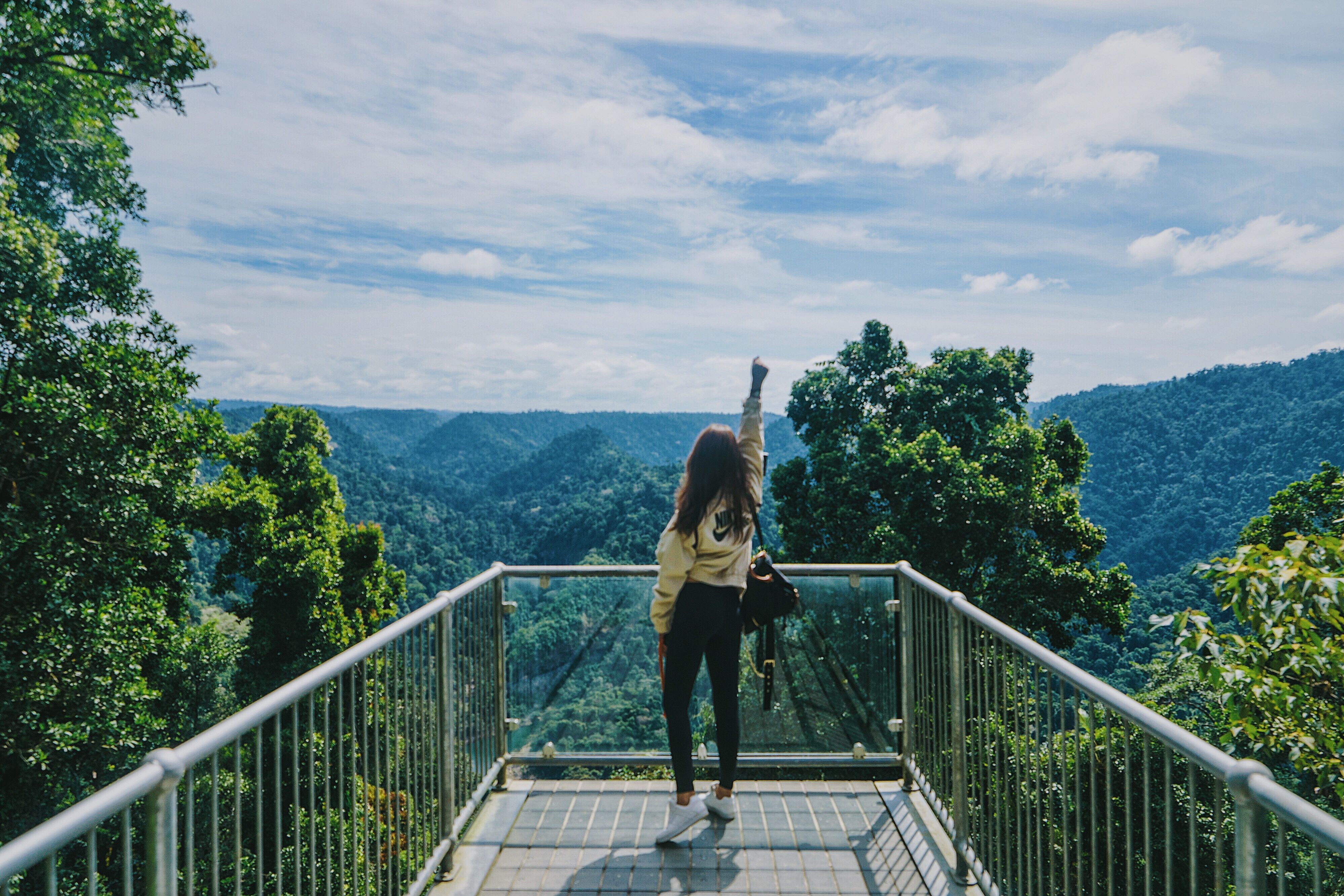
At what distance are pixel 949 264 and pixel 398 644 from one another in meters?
43.7

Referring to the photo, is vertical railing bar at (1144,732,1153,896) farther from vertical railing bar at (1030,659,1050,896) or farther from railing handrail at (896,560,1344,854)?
A: vertical railing bar at (1030,659,1050,896)

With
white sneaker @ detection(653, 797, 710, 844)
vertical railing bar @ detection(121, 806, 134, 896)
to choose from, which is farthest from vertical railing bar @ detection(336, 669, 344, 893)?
white sneaker @ detection(653, 797, 710, 844)

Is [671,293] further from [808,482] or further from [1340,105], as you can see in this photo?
[1340,105]

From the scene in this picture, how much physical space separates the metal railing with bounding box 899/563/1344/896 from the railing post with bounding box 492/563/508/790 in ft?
6.50

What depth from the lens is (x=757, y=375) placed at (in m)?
3.49

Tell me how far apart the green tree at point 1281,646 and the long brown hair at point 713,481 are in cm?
297

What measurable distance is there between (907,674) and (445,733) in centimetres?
220

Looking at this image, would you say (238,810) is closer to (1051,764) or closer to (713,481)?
(713,481)

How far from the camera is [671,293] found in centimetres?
4334

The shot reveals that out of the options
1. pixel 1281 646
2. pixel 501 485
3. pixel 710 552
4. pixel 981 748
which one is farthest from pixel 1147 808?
pixel 501 485

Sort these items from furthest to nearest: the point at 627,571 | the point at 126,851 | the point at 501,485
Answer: the point at 501,485 → the point at 627,571 → the point at 126,851

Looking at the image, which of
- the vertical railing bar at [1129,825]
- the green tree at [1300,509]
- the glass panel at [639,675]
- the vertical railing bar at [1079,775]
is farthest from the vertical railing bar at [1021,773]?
the green tree at [1300,509]

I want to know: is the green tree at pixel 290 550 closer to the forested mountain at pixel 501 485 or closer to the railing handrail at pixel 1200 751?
the forested mountain at pixel 501 485

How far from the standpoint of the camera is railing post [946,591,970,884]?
3287 mm
